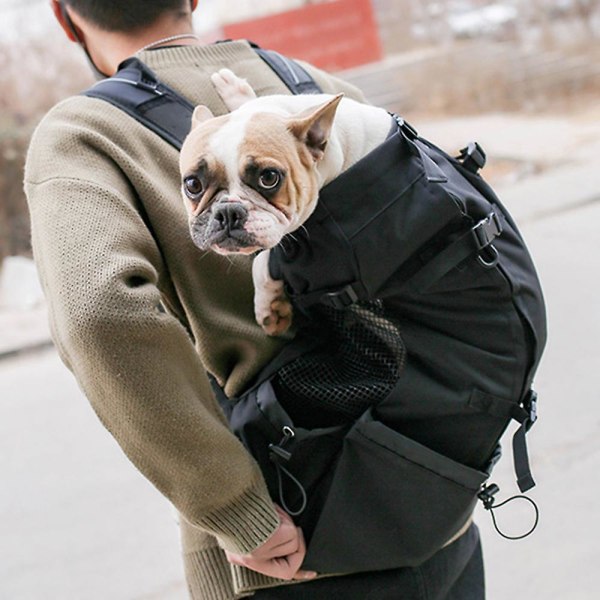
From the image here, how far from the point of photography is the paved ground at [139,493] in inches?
117

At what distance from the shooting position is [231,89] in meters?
1.30

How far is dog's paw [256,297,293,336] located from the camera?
4.05 feet

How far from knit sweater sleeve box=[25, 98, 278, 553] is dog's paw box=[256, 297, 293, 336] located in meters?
0.12

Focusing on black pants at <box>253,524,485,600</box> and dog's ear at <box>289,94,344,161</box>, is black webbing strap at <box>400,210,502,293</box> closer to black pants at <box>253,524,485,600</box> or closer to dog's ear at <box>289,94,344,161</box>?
dog's ear at <box>289,94,344,161</box>

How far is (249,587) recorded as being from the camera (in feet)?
4.17

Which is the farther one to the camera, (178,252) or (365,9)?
(365,9)

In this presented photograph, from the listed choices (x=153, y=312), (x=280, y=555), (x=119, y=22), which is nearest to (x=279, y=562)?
(x=280, y=555)

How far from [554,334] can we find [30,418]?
2.62 meters

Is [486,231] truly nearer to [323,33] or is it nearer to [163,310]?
[163,310]

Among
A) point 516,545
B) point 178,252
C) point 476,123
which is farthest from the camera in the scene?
point 476,123

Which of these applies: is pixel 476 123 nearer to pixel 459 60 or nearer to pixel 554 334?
pixel 459 60

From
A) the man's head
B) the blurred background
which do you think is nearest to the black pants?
the man's head

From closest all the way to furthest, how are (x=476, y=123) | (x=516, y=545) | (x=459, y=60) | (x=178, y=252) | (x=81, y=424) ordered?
(x=178, y=252) → (x=516, y=545) → (x=81, y=424) → (x=476, y=123) → (x=459, y=60)

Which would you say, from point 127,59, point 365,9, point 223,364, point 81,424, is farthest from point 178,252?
point 365,9
